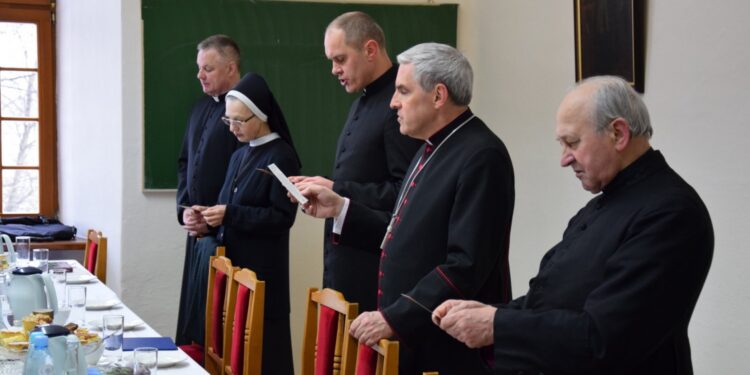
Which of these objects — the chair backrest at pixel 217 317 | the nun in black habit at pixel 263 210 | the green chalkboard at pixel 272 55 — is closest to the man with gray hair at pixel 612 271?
the chair backrest at pixel 217 317

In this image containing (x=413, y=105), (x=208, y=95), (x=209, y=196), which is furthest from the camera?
(x=208, y=95)

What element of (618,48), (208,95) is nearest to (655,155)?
(618,48)

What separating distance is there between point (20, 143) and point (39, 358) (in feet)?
15.9

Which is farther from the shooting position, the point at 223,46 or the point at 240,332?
the point at 223,46

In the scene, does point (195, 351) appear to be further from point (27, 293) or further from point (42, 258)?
point (27, 293)

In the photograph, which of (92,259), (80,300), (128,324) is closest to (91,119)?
(92,259)

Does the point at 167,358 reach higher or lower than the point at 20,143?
lower

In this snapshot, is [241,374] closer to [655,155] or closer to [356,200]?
[356,200]

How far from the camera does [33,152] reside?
659 cm

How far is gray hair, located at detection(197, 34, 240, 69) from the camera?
4934mm

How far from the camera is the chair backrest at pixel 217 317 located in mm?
3582

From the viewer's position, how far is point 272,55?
553 cm

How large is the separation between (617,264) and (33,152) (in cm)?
532

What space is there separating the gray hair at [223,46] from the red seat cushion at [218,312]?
1642 millimetres
